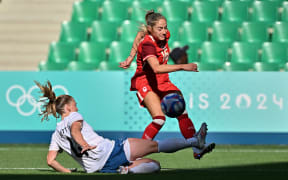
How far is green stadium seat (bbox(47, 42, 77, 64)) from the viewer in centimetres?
1252

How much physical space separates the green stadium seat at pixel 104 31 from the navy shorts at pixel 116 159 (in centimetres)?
746

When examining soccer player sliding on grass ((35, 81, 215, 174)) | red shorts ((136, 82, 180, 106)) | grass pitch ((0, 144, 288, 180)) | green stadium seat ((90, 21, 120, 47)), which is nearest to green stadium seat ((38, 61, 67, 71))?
green stadium seat ((90, 21, 120, 47))

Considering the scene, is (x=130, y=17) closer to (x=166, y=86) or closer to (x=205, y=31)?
(x=205, y=31)

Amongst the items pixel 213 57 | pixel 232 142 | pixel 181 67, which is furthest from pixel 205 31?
pixel 181 67

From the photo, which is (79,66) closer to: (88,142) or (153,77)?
(153,77)

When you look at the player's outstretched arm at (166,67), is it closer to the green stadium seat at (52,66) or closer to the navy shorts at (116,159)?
the navy shorts at (116,159)

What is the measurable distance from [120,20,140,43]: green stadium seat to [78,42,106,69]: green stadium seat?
519mm

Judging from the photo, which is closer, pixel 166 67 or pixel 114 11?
pixel 166 67

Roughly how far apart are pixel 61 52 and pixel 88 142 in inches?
281

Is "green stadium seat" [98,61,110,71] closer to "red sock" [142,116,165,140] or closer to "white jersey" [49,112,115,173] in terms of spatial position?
"red sock" [142,116,165,140]

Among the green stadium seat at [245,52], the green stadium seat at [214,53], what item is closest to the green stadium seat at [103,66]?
the green stadium seat at [214,53]

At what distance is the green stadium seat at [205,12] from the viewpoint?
1312 centimetres

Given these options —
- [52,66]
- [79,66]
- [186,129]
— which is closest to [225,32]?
[79,66]

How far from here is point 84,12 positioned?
13711mm
